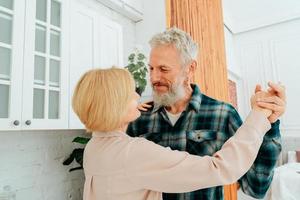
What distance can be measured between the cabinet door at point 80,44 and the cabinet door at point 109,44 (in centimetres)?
5

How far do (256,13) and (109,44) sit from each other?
3.92 meters

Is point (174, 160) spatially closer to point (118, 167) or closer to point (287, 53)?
point (118, 167)

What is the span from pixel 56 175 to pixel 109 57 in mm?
845

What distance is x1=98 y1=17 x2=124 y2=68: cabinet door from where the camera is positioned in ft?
5.48

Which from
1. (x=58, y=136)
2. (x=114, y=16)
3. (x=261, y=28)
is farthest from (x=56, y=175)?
(x=261, y=28)

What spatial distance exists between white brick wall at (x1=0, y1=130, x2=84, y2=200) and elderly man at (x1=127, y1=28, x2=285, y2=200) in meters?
0.70

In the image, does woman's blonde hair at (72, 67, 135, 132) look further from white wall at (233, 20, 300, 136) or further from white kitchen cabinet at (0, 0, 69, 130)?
white wall at (233, 20, 300, 136)

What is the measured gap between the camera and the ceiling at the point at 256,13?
4.48m

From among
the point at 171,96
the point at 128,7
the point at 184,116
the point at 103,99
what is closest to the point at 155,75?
the point at 171,96

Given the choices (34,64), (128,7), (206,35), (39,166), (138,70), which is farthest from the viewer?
(206,35)

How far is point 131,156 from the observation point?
2.44 feet

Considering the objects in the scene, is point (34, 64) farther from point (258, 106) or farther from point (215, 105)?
point (258, 106)

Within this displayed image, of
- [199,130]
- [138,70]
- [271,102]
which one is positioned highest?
[138,70]

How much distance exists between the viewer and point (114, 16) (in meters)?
2.26
